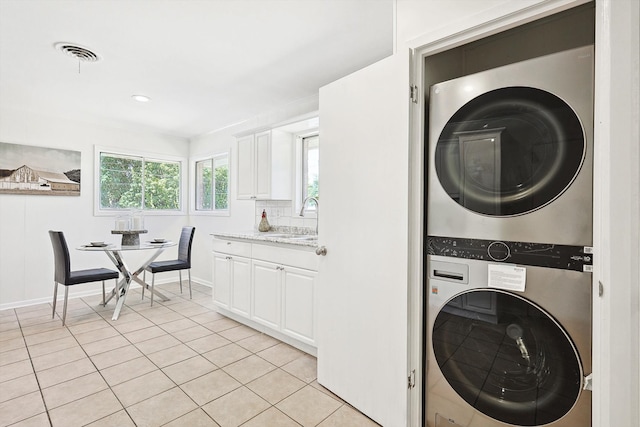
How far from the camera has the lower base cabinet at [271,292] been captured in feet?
8.24

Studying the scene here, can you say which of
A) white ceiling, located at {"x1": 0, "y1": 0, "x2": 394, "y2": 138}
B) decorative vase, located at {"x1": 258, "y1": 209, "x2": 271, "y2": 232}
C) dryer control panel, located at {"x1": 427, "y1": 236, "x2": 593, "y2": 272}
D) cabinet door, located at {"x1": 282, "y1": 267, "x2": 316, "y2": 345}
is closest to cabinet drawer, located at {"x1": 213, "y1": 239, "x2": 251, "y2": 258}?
decorative vase, located at {"x1": 258, "y1": 209, "x2": 271, "y2": 232}

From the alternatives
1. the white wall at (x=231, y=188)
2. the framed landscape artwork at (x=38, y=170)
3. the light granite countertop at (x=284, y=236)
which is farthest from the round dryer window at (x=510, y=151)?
the framed landscape artwork at (x=38, y=170)

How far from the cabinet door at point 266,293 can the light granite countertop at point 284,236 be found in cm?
23

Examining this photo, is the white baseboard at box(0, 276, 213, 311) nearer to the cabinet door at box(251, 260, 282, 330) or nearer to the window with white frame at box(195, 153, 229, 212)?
the window with white frame at box(195, 153, 229, 212)

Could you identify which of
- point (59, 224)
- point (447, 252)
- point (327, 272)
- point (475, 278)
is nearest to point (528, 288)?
point (475, 278)

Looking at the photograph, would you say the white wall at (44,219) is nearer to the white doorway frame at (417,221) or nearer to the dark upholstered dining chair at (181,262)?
the dark upholstered dining chair at (181,262)

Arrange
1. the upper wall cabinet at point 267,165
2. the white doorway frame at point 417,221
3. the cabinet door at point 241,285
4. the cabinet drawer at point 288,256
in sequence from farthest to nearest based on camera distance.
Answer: the upper wall cabinet at point 267,165
the cabinet door at point 241,285
the cabinet drawer at point 288,256
the white doorway frame at point 417,221

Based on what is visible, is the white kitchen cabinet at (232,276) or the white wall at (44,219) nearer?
the white kitchen cabinet at (232,276)

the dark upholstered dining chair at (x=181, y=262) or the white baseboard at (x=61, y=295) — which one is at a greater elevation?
the dark upholstered dining chair at (x=181, y=262)

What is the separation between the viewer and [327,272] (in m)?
1.98

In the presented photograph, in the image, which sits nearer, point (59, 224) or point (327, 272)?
point (327, 272)

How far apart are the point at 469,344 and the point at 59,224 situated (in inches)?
192

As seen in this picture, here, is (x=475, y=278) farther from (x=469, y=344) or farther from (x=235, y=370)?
(x=235, y=370)

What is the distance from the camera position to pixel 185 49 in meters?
2.39
